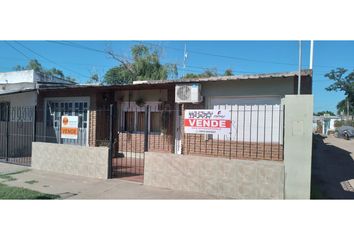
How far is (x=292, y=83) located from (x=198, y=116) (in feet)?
10.3

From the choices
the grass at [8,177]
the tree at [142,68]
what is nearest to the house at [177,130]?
the grass at [8,177]

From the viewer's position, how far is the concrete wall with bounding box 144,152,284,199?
542 cm

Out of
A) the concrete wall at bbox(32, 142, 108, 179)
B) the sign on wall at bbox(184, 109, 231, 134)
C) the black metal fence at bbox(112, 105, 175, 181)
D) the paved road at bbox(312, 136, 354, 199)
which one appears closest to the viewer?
the sign on wall at bbox(184, 109, 231, 134)

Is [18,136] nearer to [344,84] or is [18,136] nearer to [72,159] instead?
[72,159]

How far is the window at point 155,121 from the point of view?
1086 cm

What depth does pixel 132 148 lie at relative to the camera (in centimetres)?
1126

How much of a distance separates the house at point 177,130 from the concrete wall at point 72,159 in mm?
27

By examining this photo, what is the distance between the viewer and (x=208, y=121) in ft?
21.3

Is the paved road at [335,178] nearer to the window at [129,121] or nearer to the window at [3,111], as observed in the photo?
the window at [129,121]

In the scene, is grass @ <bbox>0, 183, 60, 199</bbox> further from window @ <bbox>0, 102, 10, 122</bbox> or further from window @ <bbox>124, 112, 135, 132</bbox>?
window @ <bbox>0, 102, 10, 122</bbox>

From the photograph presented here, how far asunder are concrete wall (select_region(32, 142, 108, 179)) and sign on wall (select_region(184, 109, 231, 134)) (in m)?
2.47

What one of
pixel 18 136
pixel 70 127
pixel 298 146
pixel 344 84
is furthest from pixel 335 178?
pixel 344 84

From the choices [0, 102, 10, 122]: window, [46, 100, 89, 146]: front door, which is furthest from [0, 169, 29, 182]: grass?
[0, 102, 10, 122]: window

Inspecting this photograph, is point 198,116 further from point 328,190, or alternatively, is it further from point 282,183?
point 328,190
